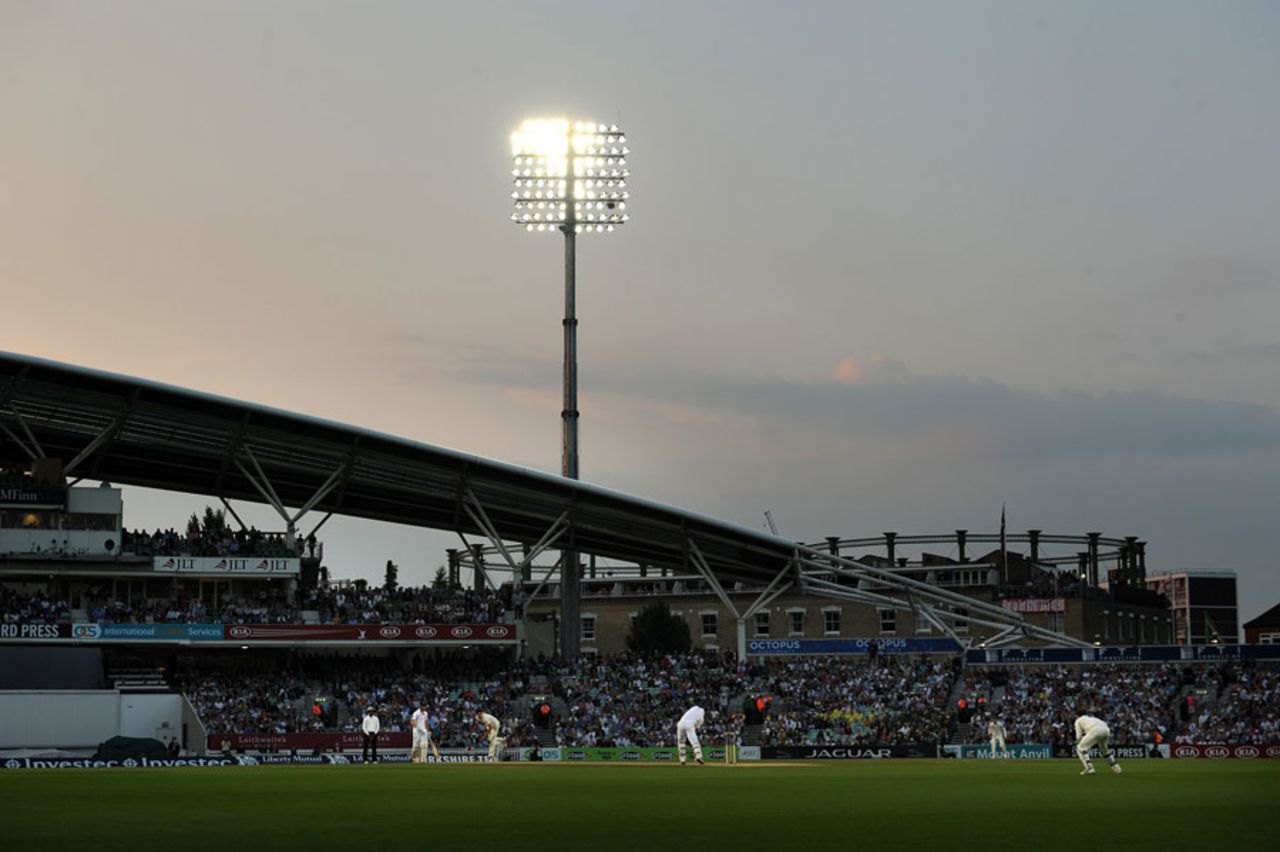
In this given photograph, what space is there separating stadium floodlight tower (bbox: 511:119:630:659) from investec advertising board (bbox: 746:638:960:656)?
9522mm

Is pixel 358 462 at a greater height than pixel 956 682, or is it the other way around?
Answer: pixel 358 462

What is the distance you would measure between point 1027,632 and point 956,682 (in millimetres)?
7078

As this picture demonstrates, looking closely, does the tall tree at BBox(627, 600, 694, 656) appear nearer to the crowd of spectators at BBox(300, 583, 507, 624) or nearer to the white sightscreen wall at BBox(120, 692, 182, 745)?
the crowd of spectators at BBox(300, 583, 507, 624)

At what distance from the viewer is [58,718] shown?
66250 mm

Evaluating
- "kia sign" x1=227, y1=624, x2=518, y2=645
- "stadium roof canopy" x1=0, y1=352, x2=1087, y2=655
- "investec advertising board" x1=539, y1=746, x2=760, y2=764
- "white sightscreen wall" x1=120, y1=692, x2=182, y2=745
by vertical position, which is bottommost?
"investec advertising board" x1=539, y1=746, x2=760, y2=764

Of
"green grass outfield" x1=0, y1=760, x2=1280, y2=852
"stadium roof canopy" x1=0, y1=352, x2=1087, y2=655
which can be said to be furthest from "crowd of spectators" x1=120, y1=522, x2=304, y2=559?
"green grass outfield" x1=0, y1=760, x2=1280, y2=852

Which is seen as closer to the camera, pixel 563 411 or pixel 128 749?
pixel 128 749

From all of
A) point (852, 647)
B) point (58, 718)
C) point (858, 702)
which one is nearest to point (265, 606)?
point (58, 718)

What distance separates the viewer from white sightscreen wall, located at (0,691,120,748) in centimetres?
6538

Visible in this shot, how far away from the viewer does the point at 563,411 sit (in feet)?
268

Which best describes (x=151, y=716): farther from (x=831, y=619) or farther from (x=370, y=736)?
(x=831, y=619)

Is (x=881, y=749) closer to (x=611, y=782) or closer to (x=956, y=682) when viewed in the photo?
(x=956, y=682)

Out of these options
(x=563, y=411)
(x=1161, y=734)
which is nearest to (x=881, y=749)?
(x=1161, y=734)

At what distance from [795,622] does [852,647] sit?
3870 cm
